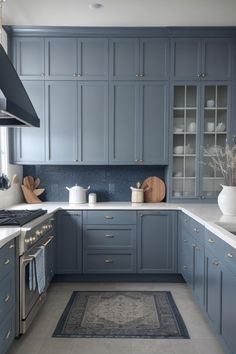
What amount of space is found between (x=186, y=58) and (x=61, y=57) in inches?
58.3

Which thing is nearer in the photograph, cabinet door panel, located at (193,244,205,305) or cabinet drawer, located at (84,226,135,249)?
cabinet door panel, located at (193,244,205,305)

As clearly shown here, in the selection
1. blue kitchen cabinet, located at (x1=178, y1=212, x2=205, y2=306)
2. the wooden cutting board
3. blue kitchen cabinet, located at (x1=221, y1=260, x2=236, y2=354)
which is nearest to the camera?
blue kitchen cabinet, located at (x1=221, y1=260, x2=236, y2=354)

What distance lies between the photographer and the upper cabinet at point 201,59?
3898mm

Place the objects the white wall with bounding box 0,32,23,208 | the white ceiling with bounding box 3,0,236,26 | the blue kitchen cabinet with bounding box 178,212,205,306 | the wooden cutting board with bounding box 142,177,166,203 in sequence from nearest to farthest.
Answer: the blue kitchen cabinet with bounding box 178,212,205,306 → the white ceiling with bounding box 3,0,236,26 → the white wall with bounding box 0,32,23,208 → the wooden cutting board with bounding box 142,177,166,203

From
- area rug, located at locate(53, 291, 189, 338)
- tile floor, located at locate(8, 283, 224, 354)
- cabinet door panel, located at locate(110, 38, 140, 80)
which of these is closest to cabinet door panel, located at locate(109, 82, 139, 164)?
cabinet door panel, located at locate(110, 38, 140, 80)

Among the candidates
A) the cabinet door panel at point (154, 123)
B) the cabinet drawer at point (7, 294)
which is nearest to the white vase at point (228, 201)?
the cabinet door panel at point (154, 123)

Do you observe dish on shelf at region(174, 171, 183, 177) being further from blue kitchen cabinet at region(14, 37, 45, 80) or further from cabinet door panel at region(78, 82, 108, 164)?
blue kitchen cabinet at region(14, 37, 45, 80)

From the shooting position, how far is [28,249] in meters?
2.62

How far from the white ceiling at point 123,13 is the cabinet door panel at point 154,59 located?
219 millimetres

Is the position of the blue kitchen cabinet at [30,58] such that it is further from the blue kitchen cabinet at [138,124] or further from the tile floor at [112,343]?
the tile floor at [112,343]

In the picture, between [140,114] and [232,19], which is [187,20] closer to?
[232,19]

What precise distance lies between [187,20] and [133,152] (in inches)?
62.5

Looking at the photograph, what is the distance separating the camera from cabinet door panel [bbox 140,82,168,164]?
3.95 m

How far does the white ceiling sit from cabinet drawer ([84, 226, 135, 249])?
7.61 ft
